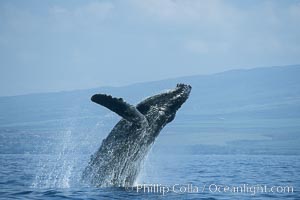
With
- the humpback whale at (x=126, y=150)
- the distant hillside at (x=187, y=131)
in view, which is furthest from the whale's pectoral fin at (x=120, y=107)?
the distant hillside at (x=187, y=131)

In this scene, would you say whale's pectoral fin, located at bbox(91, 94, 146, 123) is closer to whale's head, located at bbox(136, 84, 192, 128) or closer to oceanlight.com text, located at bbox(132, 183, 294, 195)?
whale's head, located at bbox(136, 84, 192, 128)

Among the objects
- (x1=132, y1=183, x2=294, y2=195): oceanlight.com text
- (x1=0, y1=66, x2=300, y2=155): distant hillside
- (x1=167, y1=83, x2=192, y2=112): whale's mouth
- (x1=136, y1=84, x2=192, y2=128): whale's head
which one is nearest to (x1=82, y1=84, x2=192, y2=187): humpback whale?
(x1=136, y1=84, x2=192, y2=128): whale's head

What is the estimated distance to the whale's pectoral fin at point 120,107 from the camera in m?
13.5

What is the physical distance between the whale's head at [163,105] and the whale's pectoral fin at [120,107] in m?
0.64

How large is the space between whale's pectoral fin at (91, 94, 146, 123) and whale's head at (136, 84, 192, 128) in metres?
0.64

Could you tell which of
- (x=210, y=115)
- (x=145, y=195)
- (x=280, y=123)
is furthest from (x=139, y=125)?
(x=210, y=115)

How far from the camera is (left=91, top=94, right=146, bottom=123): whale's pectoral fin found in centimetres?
1355

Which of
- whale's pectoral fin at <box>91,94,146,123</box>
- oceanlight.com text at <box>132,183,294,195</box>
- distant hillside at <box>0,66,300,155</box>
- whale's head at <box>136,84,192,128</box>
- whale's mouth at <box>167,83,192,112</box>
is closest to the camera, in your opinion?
whale's pectoral fin at <box>91,94,146,123</box>

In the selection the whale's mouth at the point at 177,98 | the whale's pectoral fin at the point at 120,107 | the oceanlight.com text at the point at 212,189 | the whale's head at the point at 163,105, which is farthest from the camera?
the whale's mouth at the point at 177,98

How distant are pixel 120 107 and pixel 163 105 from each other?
1.73 meters

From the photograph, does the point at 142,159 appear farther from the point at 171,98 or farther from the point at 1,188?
the point at 1,188

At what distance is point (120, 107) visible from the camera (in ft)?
45.6

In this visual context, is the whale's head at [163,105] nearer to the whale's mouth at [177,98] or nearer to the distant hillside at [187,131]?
the whale's mouth at [177,98]

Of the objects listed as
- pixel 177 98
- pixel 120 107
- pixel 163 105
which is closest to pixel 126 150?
pixel 120 107
